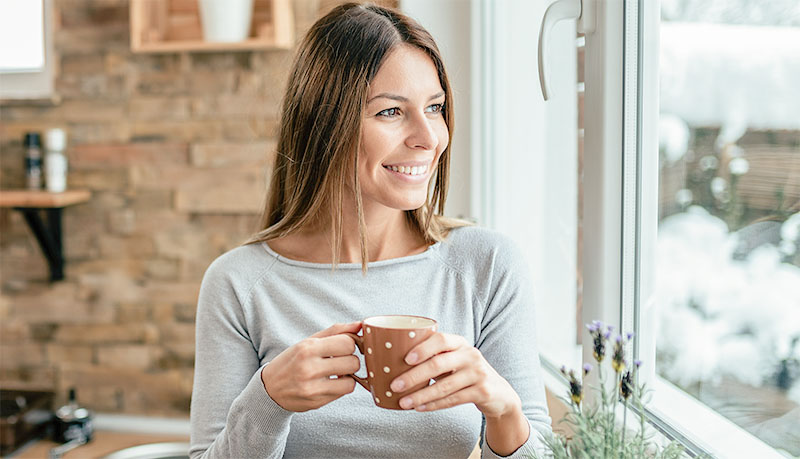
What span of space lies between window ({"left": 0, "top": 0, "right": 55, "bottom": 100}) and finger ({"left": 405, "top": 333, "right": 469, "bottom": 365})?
2.14m

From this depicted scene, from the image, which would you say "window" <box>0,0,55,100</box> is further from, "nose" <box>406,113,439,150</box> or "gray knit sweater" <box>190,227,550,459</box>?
"nose" <box>406,113,439,150</box>

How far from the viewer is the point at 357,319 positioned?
A: 1104 millimetres

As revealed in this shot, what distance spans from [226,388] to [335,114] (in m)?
0.43

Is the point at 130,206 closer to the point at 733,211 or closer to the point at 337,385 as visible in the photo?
the point at 337,385

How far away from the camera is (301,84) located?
108 cm

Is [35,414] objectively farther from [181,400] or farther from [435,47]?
[435,47]

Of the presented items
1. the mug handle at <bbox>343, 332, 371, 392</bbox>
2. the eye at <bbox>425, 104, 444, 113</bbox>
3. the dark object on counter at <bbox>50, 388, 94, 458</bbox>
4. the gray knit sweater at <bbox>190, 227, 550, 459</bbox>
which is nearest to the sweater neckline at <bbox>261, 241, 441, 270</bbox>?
the gray knit sweater at <bbox>190, 227, 550, 459</bbox>

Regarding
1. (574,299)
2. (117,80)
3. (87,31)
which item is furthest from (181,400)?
(574,299)

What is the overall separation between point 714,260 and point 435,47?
501 mm

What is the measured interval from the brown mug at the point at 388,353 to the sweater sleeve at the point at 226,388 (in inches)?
7.8

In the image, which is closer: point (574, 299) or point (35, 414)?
point (574, 299)

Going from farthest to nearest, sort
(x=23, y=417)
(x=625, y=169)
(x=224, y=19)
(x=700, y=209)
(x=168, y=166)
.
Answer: (x=168, y=166) < (x=23, y=417) < (x=224, y=19) < (x=625, y=169) < (x=700, y=209)

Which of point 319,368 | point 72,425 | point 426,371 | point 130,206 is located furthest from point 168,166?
point 426,371

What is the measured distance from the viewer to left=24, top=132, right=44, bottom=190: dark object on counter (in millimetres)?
2357
